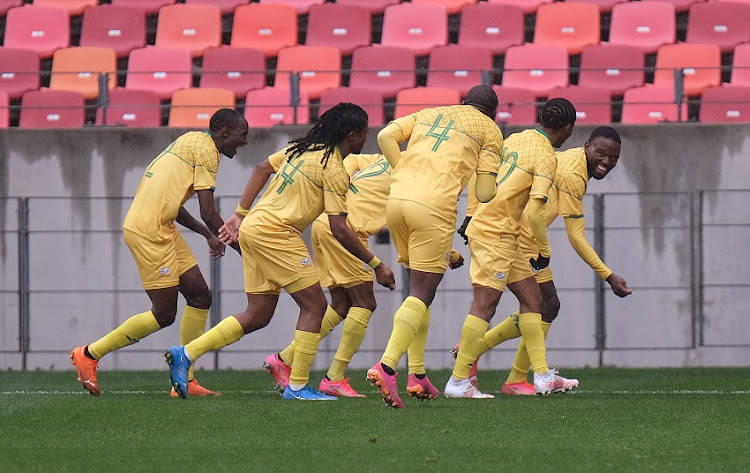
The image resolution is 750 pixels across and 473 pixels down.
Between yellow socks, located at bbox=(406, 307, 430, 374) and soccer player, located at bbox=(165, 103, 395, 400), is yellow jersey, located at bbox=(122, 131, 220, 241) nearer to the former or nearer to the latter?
soccer player, located at bbox=(165, 103, 395, 400)

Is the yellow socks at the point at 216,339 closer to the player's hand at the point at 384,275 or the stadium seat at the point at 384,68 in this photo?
the player's hand at the point at 384,275

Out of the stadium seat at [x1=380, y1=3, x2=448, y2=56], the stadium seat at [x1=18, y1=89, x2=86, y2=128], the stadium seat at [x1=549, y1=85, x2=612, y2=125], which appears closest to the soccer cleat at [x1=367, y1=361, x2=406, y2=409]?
the stadium seat at [x1=549, y1=85, x2=612, y2=125]

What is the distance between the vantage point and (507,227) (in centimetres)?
853

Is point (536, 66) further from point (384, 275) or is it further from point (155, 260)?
point (384, 275)

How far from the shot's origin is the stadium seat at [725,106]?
13.6 metres

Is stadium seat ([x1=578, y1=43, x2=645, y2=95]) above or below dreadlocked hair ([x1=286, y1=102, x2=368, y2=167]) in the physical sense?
above

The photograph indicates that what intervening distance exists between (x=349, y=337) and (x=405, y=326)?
162 centimetres

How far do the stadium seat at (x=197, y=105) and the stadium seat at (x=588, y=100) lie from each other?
140 inches

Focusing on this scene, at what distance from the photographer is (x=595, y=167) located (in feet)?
29.6

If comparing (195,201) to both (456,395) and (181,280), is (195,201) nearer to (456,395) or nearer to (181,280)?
(181,280)

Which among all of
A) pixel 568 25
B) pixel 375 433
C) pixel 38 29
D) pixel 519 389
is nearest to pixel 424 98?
pixel 568 25

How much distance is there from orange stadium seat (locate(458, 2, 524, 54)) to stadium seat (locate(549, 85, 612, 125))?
151 cm

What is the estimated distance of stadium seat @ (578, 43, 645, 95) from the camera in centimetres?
1427

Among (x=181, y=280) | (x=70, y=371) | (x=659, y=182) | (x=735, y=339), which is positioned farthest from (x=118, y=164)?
(x=735, y=339)
